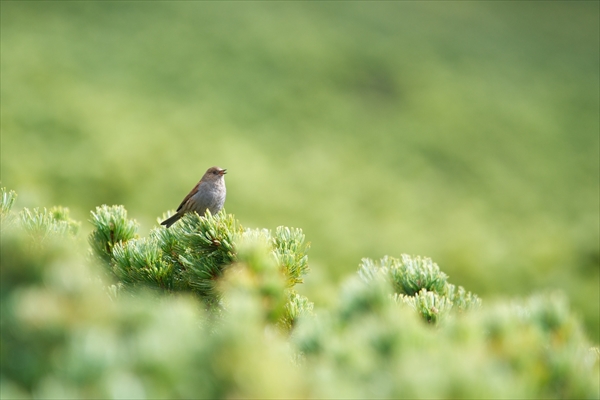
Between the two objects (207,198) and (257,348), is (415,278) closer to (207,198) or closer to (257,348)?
(257,348)

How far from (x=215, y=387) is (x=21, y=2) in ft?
72.5

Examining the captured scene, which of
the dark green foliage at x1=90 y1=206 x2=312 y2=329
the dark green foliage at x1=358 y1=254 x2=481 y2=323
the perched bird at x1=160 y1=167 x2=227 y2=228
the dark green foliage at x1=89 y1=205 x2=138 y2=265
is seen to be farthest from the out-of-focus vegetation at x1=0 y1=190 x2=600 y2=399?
the perched bird at x1=160 y1=167 x2=227 y2=228

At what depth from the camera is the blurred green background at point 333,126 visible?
35.1 ft

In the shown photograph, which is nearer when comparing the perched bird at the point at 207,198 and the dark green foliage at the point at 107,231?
the dark green foliage at the point at 107,231

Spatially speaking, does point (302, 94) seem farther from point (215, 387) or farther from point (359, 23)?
point (215, 387)

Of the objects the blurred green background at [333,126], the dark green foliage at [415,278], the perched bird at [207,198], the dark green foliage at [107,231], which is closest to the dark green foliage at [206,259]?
the dark green foliage at [107,231]

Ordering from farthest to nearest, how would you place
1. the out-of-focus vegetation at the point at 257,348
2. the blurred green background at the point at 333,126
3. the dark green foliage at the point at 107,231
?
the blurred green background at the point at 333,126, the dark green foliage at the point at 107,231, the out-of-focus vegetation at the point at 257,348

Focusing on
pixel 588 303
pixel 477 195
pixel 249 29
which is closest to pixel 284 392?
pixel 588 303

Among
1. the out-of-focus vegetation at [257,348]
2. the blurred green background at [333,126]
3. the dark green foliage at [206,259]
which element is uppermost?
the blurred green background at [333,126]

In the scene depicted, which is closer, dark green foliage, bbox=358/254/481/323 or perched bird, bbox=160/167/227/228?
dark green foliage, bbox=358/254/481/323

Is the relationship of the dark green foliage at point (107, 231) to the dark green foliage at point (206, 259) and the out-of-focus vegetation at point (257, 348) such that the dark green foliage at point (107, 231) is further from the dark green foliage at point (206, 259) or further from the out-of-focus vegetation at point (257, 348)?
the out-of-focus vegetation at point (257, 348)

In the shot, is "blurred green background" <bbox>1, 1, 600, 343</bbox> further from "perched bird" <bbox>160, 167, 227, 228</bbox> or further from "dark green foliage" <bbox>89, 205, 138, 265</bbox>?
"perched bird" <bbox>160, 167, 227, 228</bbox>

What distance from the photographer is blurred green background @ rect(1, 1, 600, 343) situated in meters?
10.7

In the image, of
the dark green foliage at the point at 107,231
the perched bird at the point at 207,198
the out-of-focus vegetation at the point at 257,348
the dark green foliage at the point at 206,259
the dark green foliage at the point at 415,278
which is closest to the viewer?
the out-of-focus vegetation at the point at 257,348
